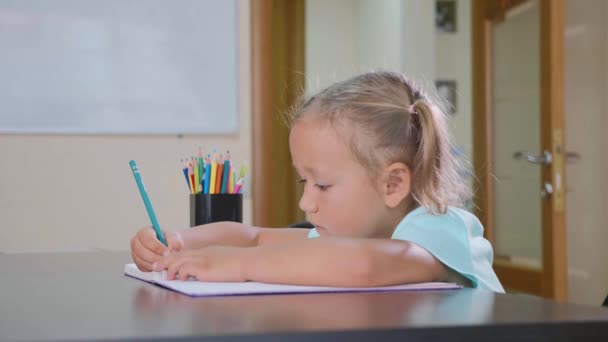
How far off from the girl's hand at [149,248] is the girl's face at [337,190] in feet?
0.54

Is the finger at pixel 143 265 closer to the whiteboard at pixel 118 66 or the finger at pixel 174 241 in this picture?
the finger at pixel 174 241

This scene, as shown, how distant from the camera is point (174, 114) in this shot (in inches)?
94.4

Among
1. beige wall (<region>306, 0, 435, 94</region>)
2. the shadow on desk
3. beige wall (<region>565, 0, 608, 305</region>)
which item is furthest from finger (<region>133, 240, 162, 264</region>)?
beige wall (<region>306, 0, 435, 94</region>)

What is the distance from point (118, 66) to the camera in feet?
7.72

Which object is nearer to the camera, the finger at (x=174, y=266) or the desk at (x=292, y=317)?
the desk at (x=292, y=317)

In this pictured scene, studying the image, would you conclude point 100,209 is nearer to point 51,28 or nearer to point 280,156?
point 51,28

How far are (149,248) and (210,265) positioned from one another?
22 centimetres

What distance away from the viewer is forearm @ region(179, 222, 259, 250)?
1120 mm

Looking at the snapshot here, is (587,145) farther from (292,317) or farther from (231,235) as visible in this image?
(292,317)

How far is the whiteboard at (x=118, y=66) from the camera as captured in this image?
2.29 meters

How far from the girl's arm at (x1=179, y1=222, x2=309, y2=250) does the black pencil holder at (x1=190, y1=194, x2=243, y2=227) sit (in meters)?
0.09

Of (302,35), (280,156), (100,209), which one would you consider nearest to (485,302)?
(100,209)

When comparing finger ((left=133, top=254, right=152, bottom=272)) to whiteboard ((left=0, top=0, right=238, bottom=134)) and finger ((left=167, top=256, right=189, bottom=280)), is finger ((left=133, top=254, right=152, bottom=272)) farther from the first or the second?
whiteboard ((left=0, top=0, right=238, bottom=134))

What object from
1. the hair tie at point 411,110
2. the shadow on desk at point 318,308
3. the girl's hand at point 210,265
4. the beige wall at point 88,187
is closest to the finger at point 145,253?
the girl's hand at point 210,265
